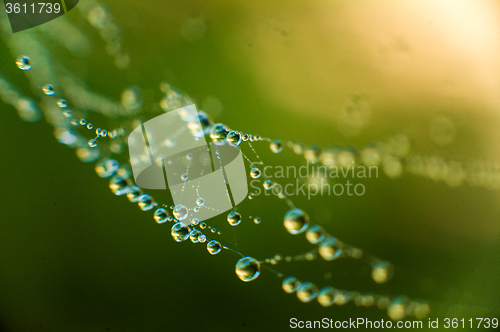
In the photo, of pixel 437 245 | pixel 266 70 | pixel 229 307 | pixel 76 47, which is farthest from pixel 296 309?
pixel 76 47

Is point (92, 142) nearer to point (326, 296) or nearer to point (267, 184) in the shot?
point (267, 184)

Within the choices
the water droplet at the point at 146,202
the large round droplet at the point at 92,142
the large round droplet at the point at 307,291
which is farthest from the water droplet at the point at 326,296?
the large round droplet at the point at 92,142

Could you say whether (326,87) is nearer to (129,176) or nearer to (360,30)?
(360,30)

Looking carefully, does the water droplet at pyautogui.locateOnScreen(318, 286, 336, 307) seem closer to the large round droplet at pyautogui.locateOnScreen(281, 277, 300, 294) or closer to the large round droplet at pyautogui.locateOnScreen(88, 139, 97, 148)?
the large round droplet at pyautogui.locateOnScreen(281, 277, 300, 294)

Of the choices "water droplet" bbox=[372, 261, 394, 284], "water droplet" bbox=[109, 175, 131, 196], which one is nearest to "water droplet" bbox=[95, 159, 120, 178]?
"water droplet" bbox=[109, 175, 131, 196]

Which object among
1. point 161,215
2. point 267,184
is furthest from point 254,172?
point 161,215

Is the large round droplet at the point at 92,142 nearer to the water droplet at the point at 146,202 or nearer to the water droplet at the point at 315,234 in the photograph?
the water droplet at the point at 146,202
